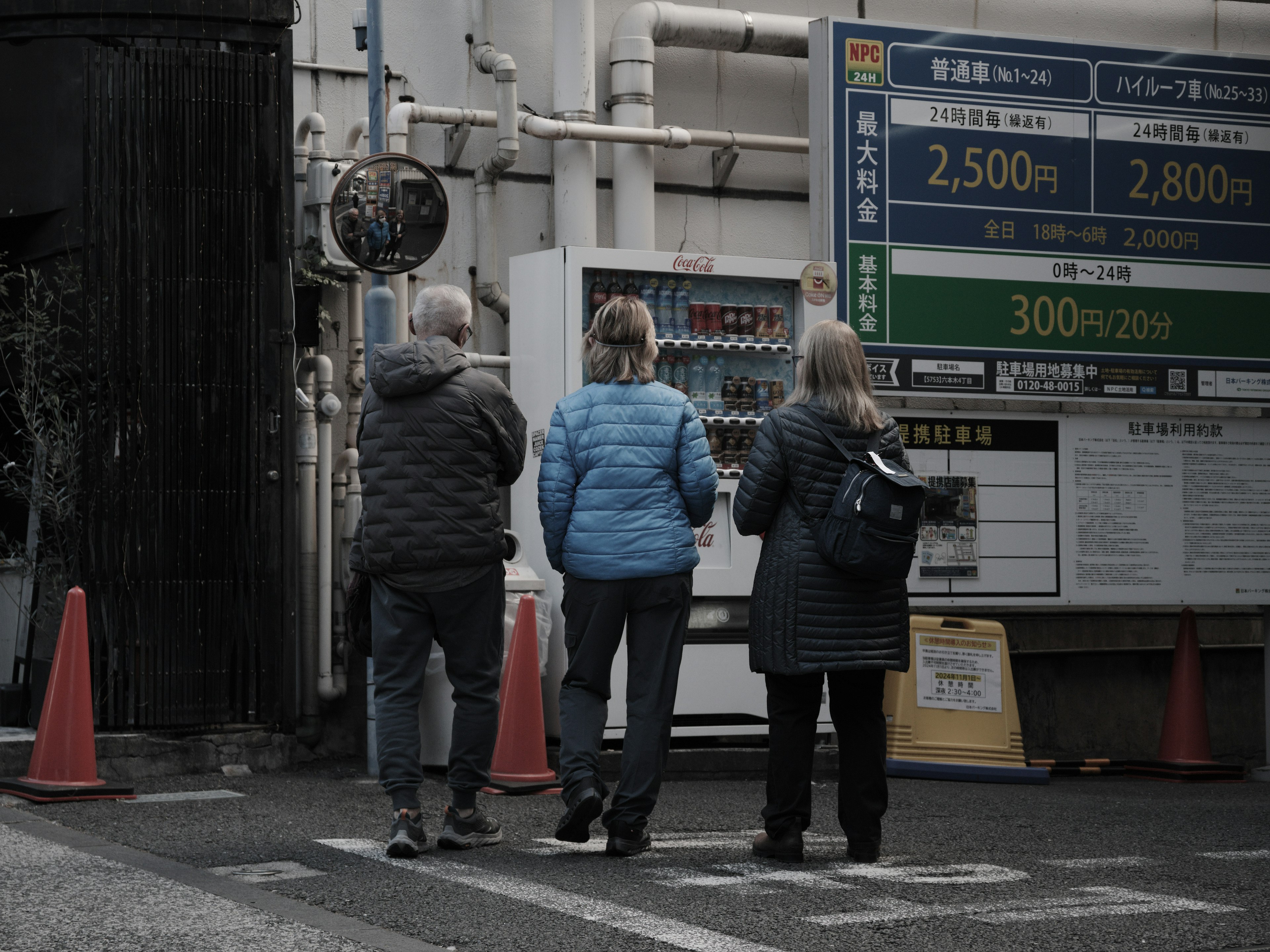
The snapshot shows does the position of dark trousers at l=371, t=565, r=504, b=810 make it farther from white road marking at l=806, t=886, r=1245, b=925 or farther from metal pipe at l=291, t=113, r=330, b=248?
metal pipe at l=291, t=113, r=330, b=248

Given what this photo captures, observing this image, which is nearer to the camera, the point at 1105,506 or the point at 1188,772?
the point at 1188,772

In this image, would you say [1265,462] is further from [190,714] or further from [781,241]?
[190,714]

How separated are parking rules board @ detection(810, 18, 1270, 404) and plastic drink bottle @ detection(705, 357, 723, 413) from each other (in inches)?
28.5

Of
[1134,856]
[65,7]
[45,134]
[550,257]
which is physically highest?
[65,7]

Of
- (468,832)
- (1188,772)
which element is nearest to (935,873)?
(468,832)

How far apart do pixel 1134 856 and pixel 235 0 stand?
5530 millimetres

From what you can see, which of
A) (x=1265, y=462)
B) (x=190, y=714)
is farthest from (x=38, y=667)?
(x=1265, y=462)

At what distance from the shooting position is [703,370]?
26.7 feet

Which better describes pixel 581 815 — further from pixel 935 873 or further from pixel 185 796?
pixel 185 796

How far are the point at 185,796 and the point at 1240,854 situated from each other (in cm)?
414

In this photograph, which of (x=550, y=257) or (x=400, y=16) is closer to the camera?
(x=550, y=257)

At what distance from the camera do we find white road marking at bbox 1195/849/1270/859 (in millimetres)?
5438

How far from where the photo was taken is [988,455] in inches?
325

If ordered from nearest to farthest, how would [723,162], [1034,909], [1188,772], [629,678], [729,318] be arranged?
[1034,909] → [629,678] → [729,318] → [1188,772] → [723,162]
